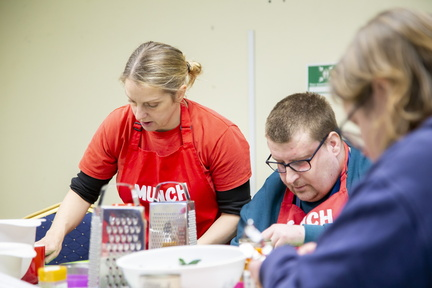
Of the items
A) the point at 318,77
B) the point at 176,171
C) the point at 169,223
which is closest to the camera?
the point at 169,223

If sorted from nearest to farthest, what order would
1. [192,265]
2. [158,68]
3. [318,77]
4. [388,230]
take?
[388,230] → [192,265] → [158,68] → [318,77]

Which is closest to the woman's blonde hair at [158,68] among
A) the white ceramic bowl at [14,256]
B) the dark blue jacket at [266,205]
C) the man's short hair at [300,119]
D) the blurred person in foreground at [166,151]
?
the blurred person in foreground at [166,151]

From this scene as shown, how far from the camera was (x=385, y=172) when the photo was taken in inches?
26.2

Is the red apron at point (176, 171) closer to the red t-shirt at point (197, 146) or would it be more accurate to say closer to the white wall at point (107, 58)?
the red t-shirt at point (197, 146)

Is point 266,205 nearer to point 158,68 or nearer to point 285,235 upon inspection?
point 285,235

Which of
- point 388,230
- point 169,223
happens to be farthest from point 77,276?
point 388,230

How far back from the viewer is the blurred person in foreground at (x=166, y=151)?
176 centimetres

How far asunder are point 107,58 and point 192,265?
2.23m

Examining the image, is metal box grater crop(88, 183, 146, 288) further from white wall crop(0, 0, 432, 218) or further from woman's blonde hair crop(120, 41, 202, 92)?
white wall crop(0, 0, 432, 218)

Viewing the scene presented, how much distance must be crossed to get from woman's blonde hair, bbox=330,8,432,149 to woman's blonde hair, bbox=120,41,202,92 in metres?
1.05

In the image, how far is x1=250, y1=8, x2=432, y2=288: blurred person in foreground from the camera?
65 centimetres

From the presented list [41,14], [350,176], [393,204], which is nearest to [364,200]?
[393,204]

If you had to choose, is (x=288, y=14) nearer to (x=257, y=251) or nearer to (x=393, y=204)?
(x=257, y=251)

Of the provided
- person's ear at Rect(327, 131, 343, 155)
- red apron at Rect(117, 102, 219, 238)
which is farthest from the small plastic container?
person's ear at Rect(327, 131, 343, 155)
